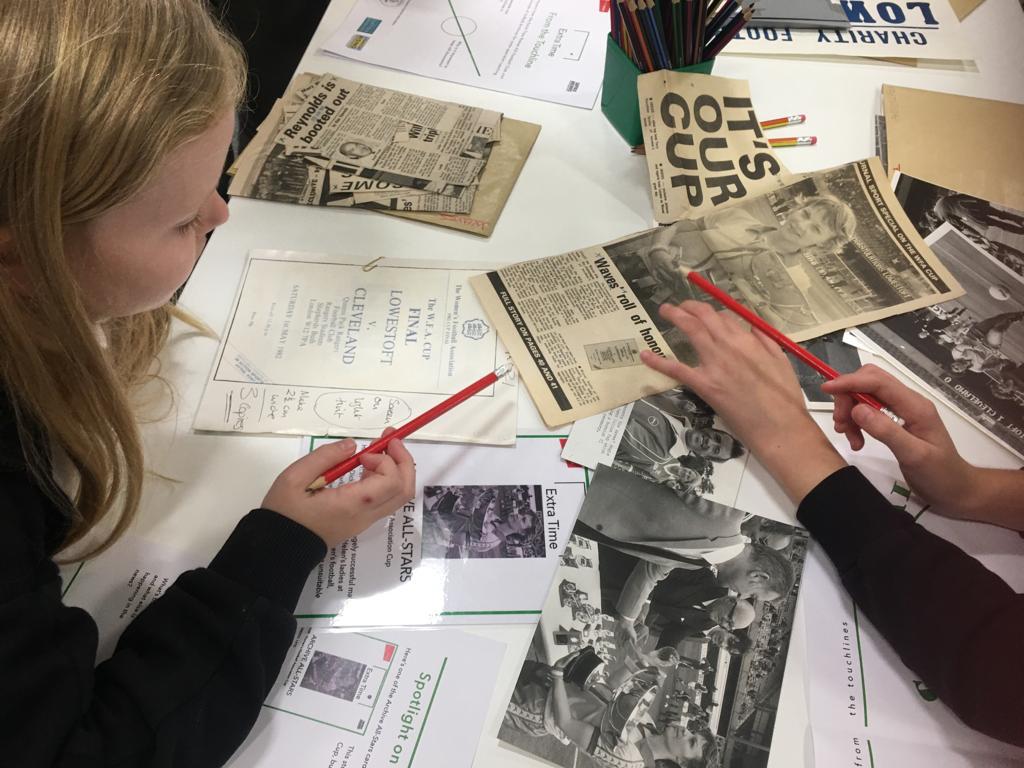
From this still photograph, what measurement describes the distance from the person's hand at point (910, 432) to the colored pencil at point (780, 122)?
40cm

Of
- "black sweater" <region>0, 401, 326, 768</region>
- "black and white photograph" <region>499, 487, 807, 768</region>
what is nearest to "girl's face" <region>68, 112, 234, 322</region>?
"black sweater" <region>0, 401, 326, 768</region>

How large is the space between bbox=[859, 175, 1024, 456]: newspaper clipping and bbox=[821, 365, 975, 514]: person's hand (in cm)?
7

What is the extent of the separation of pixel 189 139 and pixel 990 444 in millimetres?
681

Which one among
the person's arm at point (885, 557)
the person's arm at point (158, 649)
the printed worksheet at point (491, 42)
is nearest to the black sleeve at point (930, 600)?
the person's arm at point (885, 557)

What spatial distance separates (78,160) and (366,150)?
1.39 ft

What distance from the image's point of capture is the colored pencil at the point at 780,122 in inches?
34.8

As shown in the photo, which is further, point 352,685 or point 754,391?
point 754,391

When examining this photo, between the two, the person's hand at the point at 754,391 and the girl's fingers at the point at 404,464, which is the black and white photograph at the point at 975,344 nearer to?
the person's hand at the point at 754,391

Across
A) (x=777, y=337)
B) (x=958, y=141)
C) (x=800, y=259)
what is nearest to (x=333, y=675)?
(x=777, y=337)

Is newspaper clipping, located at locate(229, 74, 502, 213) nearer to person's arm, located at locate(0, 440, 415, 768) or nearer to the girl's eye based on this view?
the girl's eye

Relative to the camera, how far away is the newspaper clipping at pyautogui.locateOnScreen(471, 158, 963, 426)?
0.67 meters

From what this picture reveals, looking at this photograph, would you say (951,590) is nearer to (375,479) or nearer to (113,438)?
(375,479)

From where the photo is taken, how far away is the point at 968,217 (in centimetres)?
79

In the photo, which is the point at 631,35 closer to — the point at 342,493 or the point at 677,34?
the point at 677,34
